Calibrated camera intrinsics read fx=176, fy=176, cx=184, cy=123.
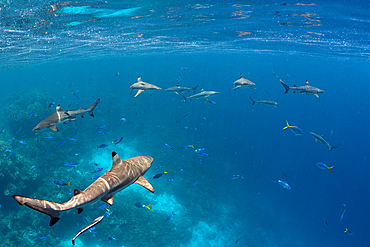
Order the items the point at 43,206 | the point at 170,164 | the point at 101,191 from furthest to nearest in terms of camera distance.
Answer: the point at 170,164 → the point at 101,191 → the point at 43,206

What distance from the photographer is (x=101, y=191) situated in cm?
298

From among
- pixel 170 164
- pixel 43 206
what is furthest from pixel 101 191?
pixel 170 164

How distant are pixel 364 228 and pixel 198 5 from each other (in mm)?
38691

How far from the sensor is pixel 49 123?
21.9 feet

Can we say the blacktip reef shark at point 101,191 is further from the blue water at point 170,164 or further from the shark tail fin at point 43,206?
the blue water at point 170,164

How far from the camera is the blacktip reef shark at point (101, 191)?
7.93 ft

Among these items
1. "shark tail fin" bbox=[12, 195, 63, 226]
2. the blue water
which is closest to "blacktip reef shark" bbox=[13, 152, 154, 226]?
"shark tail fin" bbox=[12, 195, 63, 226]

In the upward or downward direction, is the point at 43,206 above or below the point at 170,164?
above

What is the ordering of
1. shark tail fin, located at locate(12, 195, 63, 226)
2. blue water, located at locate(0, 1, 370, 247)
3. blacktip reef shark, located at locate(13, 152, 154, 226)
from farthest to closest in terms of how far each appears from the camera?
blue water, located at locate(0, 1, 370, 247)
blacktip reef shark, located at locate(13, 152, 154, 226)
shark tail fin, located at locate(12, 195, 63, 226)

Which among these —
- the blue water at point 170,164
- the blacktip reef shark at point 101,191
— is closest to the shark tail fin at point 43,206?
the blacktip reef shark at point 101,191

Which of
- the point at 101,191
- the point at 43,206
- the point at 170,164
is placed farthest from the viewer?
the point at 170,164

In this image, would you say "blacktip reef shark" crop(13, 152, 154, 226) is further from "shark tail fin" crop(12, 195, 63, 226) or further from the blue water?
the blue water

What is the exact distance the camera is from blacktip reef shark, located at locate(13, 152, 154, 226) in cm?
242

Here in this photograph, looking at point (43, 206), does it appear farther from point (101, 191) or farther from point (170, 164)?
point (170, 164)
